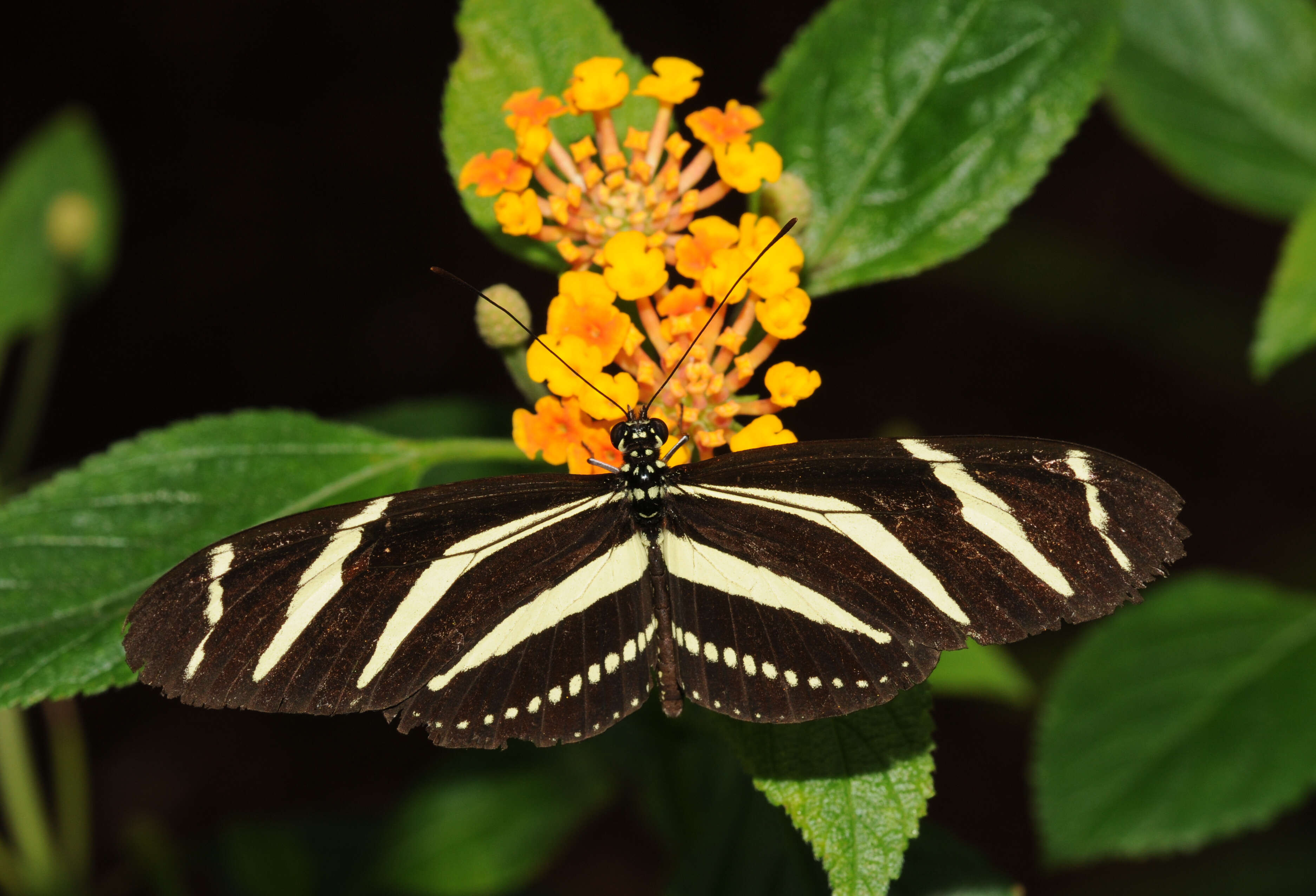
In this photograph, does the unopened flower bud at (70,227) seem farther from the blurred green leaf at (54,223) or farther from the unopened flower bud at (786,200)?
the unopened flower bud at (786,200)

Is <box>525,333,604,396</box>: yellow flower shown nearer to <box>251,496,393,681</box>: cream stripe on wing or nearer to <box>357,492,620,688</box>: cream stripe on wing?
<box>357,492,620,688</box>: cream stripe on wing

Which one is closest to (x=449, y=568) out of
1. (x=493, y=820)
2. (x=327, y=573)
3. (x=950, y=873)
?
(x=327, y=573)

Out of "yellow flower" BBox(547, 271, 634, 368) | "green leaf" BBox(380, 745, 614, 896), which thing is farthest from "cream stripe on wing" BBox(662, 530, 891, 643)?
"green leaf" BBox(380, 745, 614, 896)

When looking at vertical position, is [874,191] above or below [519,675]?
above

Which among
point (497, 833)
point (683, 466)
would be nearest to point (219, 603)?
point (683, 466)

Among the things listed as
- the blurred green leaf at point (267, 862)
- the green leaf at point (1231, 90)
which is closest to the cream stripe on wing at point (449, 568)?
the blurred green leaf at point (267, 862)

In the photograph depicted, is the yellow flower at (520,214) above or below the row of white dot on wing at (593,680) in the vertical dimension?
above

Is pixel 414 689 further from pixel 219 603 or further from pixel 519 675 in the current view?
pixel 219 603
